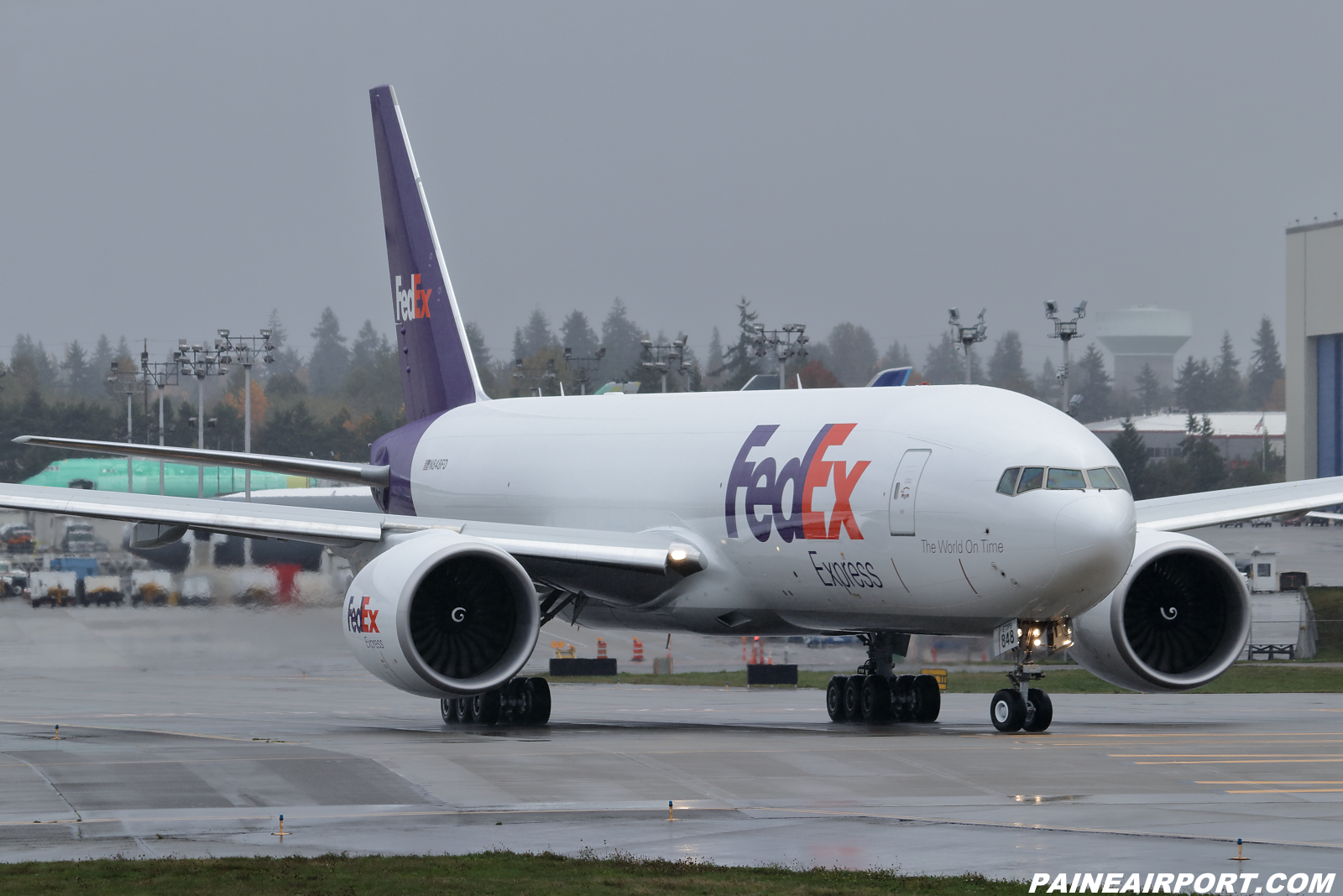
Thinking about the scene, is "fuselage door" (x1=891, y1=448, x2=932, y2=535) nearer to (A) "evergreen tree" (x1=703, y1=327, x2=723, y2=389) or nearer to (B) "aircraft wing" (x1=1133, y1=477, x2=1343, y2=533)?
(B) "aircraft wing" (x1=1133, y1=477, x2=1343, y2=533)

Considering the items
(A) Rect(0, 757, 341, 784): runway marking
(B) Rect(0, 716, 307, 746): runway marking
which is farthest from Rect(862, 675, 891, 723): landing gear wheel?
(A) Rect(0, 757, 341, 784): runway marking

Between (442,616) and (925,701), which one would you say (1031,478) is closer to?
(925,701)

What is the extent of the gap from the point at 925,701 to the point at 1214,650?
3.71 metres

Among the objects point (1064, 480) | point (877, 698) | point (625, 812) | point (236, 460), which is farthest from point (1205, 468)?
point (625, 812)

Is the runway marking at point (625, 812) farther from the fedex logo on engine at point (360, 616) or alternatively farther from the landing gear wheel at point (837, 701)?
the landing gear wheel at point (837, 701)

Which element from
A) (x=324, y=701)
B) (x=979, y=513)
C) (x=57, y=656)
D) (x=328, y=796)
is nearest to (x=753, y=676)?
(x=324, y=701)

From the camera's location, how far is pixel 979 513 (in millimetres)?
20938

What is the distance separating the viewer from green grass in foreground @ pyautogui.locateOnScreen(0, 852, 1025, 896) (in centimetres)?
1085

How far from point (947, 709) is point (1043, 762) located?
10151 millimetres

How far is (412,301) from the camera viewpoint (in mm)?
33688

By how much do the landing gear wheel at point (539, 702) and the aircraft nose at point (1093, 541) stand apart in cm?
767

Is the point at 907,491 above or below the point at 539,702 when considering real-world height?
above

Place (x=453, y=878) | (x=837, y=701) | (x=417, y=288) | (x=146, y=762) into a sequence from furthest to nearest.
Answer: (x=417, y=288) → (x=837, y=701) → (x=146, y=762) → (x=453, y=878)

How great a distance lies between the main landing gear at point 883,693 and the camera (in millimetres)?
24359
